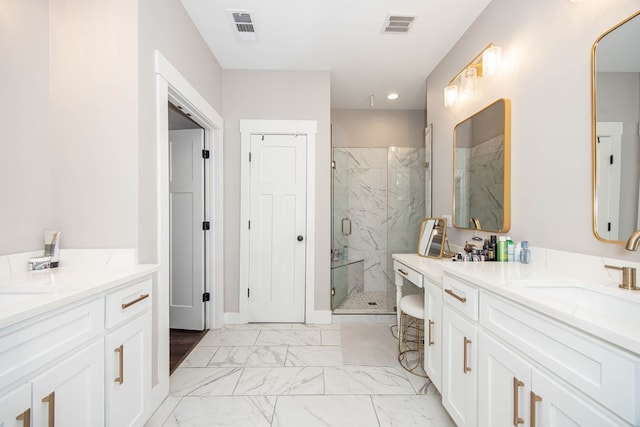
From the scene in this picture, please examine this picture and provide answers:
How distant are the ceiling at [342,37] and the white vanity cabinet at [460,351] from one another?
2.00 metres

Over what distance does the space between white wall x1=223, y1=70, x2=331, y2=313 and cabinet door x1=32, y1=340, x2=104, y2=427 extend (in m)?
1.89

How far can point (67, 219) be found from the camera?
1.53m

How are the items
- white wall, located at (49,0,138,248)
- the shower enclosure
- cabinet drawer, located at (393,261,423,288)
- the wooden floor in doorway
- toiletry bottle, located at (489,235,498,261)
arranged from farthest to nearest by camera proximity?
the shower enclosure < the wooden floor in doorway < cabinet drawer, located at (393,261,423,288) < toiletry bottle, located at (489,235,498,261) < white wall, located at (49,0,138,248)

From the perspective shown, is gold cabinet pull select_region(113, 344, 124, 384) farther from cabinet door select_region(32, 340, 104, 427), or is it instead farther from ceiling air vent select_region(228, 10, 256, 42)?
ceiling air vent select_region(228, 10, 256, 42)

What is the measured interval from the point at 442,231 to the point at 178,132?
2738mm

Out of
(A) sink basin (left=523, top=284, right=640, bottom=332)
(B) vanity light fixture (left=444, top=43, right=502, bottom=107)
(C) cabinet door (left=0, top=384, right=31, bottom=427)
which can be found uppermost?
(B) vanity light fixture (left=444, top=43, right=502, bottom=107)

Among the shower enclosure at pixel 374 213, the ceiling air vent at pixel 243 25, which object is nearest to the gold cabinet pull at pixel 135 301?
the ceiling air vent at pixel 243 25

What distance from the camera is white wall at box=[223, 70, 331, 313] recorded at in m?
2.99

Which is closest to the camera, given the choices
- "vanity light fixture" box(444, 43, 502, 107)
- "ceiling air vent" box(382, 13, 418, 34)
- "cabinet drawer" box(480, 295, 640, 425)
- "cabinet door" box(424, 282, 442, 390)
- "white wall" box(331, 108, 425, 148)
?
"cabinet drawer" box(480, 295, 640, 425)

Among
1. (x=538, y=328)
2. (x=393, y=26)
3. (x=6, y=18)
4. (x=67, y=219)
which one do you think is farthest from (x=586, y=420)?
(x=6, y=18)

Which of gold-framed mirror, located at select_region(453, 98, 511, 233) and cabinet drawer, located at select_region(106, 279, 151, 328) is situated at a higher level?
gold-framed mirror, located at select_region(453, 98, 511, 233)

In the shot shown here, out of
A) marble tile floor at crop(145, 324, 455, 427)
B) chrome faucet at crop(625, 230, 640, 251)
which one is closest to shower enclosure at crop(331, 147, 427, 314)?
marble tile floor at crop(145, 324, 455, 427)

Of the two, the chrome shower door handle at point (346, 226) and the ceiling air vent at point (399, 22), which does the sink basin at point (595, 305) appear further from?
the chrome shower door handle at point (346, 226)

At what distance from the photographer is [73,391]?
3.26 feet
